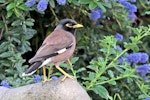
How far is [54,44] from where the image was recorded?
348cm

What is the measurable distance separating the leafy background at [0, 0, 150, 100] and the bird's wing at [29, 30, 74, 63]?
303 millimetres

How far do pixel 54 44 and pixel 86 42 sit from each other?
1141mm

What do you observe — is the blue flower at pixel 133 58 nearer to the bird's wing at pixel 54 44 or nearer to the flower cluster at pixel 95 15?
the flower cluster at pixel 95 15

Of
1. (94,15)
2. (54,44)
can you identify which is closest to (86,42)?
(94,15)

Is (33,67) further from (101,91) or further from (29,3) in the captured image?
(29,3)

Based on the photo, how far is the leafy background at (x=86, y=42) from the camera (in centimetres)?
387

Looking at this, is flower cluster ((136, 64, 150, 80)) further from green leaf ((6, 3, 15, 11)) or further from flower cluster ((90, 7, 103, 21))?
green leaf ((6, 3, 15, 11))

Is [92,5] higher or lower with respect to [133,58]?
higher

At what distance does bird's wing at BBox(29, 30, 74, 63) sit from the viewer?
3.36 metres

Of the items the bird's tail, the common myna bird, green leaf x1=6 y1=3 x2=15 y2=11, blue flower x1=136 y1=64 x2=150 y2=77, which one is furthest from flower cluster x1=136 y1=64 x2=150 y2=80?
the bird's tail

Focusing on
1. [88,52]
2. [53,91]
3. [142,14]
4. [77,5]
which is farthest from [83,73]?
[53,91]

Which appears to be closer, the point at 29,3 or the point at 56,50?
the point at 56,50

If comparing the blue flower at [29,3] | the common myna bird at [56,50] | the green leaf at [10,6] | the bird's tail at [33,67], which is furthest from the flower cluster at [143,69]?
the bird's tail at [33,67]

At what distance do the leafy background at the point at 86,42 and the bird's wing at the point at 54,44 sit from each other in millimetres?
303
